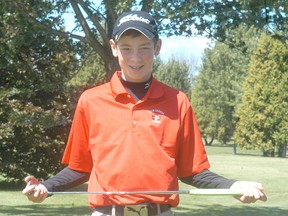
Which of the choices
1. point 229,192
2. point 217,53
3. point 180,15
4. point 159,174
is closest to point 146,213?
point 159,174

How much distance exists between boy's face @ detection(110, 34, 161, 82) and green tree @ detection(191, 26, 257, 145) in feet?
205

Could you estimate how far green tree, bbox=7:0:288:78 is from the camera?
11.3 meters

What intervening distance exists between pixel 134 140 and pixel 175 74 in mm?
78475

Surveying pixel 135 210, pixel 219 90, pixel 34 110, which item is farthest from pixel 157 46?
pixel 219 90

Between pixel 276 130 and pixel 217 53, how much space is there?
56.5 feet

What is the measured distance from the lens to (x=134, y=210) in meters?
3.46

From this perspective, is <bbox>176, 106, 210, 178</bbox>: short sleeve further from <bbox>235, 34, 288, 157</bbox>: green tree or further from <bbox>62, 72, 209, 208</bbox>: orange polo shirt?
<bbox>235, 34, 288, 157</bbox>: green tree

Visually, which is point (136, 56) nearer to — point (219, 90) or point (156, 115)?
point (156, 115)

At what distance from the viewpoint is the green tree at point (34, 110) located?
55.6 ft

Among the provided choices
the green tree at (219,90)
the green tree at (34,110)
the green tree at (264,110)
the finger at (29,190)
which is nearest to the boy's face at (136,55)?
the finger at (29,190)

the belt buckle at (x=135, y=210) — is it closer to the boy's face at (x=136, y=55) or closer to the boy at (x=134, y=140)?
the boy at (x=134, y=140)

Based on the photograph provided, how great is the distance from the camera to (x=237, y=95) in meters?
65.7

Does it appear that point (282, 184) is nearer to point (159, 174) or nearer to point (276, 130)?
point (159, 174)

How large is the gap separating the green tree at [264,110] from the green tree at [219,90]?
8.62 meters
